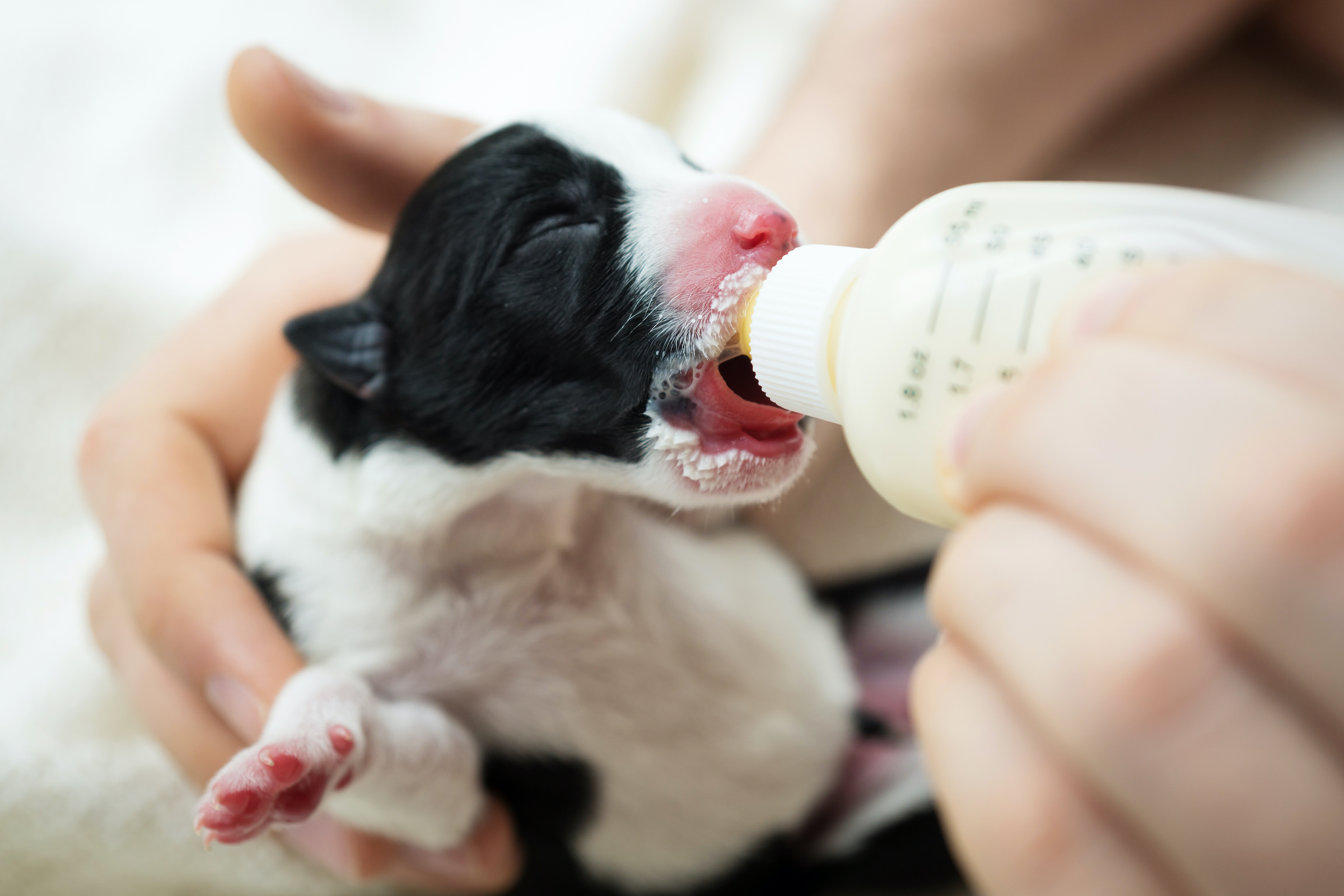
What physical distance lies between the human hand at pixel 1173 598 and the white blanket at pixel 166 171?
4.53ft

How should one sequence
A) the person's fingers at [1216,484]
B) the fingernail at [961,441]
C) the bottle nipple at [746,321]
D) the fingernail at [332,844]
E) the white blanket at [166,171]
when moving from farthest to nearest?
the white blanket at [166,171] < the fingernail at [332,844] < the bottle nipple at [746,321] < the fingernail at [961,441] < the person's fingers at [1216,484]

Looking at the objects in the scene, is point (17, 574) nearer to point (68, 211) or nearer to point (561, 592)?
point (68, 211)

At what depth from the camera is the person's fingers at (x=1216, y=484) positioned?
310mm

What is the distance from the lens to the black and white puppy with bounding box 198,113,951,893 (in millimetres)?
775

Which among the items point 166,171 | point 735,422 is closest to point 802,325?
point 735,422

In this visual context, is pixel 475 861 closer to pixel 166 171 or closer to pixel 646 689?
pixel 646 689

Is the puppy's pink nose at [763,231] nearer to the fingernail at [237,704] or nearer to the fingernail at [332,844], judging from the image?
the fingernail at [237,704]

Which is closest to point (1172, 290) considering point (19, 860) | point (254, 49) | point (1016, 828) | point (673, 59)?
point (1016, 828)

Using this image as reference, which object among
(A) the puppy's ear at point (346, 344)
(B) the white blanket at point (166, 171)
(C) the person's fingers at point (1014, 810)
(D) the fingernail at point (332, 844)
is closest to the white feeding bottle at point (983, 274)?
(C) the person's fingers at point (1014, 810)

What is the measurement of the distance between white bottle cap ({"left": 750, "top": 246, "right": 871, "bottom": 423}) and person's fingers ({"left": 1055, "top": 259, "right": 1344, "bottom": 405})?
0.19 m

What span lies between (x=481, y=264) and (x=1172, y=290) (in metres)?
0.62

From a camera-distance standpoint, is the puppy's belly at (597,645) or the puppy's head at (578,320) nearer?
the puppy's head at (578,320)

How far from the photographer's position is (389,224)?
48.9 inches

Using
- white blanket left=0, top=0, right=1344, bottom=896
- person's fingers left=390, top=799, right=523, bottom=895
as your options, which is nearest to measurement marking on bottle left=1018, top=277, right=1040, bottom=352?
person's fingers left=390, top=799, right=523, bottom=895
